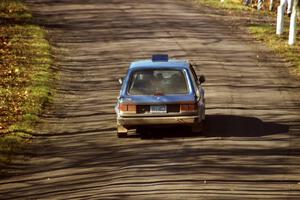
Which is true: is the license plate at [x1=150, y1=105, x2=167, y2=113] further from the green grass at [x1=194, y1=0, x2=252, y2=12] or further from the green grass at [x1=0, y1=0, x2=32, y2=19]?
the green grass at [x1=194, y1=0, x2=252, y2=12]

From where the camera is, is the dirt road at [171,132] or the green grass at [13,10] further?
the green grass at [13,10]

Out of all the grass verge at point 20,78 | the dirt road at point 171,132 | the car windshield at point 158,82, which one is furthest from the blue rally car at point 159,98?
the grass verge at point 20,78

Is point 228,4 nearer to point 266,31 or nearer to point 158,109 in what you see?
point 266,31

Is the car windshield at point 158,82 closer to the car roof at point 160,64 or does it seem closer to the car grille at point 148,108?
the car roof at point 160,64

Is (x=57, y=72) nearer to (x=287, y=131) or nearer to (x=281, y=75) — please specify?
(x=281, y=75)

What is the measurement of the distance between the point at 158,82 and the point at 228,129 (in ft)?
6.32

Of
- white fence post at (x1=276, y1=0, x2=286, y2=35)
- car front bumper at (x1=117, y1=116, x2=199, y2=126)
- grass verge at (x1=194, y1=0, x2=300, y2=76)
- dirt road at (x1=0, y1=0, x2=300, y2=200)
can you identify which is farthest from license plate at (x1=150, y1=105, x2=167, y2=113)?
white fence post at (x1=276, y1=0, x2=286, y2=35)

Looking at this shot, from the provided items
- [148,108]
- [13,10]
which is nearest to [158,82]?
[148,108]

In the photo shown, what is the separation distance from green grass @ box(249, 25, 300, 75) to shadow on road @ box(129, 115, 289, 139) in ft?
24.6

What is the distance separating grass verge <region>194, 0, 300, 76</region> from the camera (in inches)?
1142

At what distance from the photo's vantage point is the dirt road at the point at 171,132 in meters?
13.7

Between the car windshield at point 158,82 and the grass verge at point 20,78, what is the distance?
8.74 ft

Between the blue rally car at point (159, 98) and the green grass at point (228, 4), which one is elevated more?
the blue rally car at point (159, 98)

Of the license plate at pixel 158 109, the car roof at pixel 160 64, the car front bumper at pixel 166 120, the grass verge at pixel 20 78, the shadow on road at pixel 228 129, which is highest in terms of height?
the car roof at pixel 160 64
